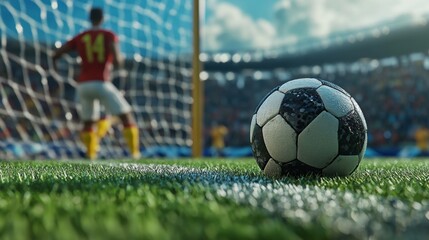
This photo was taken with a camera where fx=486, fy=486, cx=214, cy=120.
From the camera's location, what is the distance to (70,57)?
8430 millimetres

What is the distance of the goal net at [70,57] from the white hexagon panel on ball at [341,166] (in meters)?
5.45

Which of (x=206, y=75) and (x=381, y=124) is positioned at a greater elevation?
(x=206, y=75)

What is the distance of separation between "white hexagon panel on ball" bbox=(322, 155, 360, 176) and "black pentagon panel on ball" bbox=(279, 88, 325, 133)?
0.23 metres

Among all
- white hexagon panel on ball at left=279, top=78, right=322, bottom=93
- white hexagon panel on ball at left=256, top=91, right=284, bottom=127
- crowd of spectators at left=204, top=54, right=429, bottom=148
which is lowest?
crowd of spectators at left=204, top=54, right=429, bottom=148

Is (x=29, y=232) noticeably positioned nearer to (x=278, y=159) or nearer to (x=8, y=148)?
(x=278, y=159)

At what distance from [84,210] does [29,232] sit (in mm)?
225

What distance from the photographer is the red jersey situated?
5598 millimetres

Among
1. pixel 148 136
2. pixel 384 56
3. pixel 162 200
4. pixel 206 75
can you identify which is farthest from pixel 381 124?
pixel 162 200

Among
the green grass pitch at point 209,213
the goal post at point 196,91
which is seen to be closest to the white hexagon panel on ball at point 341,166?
the green grass pitch at point 209,213

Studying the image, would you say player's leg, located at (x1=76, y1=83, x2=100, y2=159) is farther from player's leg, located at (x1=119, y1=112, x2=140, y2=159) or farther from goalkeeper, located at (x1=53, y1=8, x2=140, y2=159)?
player's leg, located at (x1=119, y1=112, x2=140, y2=159)

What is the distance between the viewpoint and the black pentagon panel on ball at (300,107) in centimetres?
223

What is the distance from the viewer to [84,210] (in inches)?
45.4

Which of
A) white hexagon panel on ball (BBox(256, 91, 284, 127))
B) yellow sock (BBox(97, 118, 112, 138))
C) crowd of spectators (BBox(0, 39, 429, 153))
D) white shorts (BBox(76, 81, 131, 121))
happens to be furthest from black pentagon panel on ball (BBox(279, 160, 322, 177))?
crowd of spectators (BBox(0, 39, 429, 153))

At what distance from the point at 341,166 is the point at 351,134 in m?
0.16
